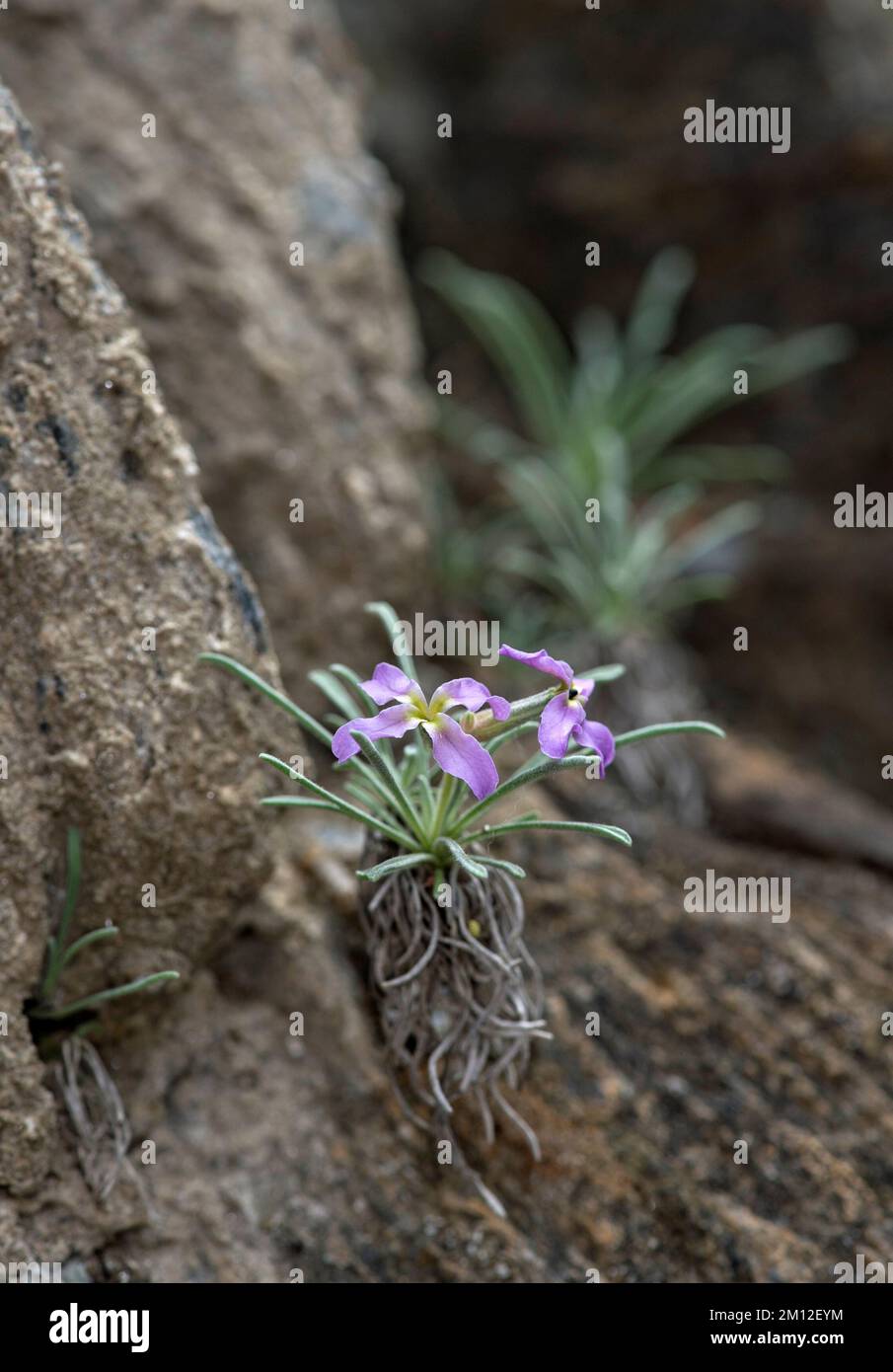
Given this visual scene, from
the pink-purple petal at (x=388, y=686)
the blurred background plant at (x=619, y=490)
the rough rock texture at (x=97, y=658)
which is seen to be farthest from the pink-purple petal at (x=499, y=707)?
the blurred background plant at (x=619, y=490)

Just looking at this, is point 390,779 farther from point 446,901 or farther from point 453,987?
point 453,987

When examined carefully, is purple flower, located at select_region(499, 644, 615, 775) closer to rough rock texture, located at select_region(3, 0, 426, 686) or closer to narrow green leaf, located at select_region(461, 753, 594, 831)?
narrow green leaf, located at select_region(461, 753, 594, 831)

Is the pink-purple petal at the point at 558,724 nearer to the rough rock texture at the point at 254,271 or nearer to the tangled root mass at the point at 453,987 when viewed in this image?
the tangled root mass at the point at 453,987

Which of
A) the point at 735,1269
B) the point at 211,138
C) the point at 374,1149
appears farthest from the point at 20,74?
the point at 735,1269

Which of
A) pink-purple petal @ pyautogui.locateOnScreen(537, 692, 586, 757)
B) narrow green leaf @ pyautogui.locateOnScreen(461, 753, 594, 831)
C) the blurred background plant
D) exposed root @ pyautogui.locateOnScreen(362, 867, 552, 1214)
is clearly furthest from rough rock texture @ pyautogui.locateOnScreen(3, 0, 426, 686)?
pink-purple petal @ pyautogui.locateOnScreen(537, 692, 586, 757)

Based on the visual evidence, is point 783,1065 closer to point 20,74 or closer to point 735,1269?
point 735,1269
